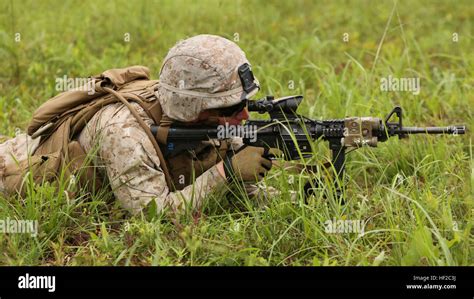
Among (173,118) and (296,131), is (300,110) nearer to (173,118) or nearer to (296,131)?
(296,131)

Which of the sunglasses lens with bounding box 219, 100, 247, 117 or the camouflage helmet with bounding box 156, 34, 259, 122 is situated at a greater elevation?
the camouflage helmet with bounding box 156, 34, 259, 122

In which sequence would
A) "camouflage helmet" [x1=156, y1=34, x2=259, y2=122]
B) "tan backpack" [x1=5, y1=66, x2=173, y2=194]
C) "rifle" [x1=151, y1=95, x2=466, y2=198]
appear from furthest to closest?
"tan backpack" [x1=5, y1=66, x2=173, y2=194]
"rifle" [x1=151, y1=95, x2=466, y2=198]
"camouflage helmet" [x1=156, y1=34, x2=259, y2=122]

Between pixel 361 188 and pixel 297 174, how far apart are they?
52 centimetres

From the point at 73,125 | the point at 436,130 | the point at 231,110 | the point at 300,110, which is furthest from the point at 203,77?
the point at 300,110

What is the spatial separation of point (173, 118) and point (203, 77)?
0.34 m

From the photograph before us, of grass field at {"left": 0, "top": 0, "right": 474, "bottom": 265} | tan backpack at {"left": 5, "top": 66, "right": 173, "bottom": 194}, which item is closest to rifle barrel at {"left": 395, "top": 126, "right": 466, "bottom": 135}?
grass field at {"left": 0, "top": 0, "right": 474, "bottom": 265}

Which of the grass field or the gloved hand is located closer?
the grass field

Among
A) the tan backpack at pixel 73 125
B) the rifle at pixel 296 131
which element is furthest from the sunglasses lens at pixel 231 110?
the tan backpack at pixel 73 125

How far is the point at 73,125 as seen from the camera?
4871 millimetres

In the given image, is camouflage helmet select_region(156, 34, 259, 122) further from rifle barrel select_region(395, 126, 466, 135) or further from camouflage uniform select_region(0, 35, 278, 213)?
rifle barrel select_region(395, 126, 466, 135)

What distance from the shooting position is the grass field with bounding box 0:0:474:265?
4.28 m
